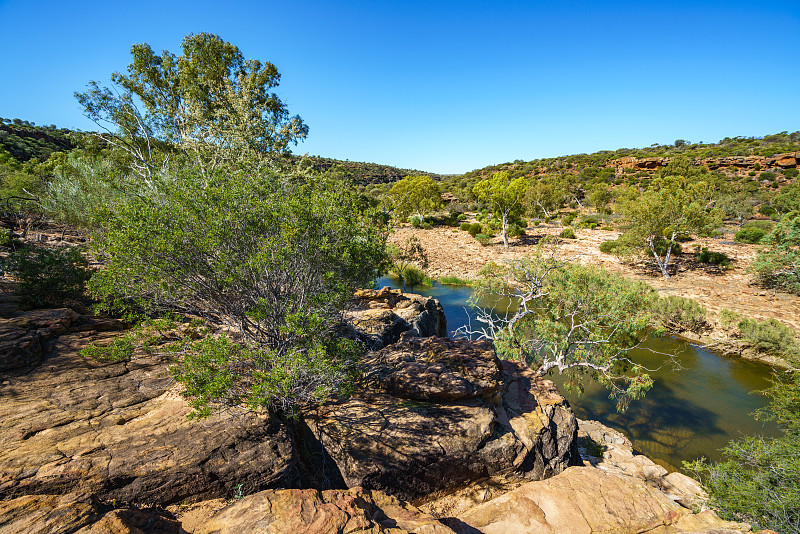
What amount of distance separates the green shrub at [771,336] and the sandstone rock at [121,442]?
23591 millimetres

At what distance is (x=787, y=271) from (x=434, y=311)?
76.3 feet

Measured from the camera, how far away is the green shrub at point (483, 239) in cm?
4137

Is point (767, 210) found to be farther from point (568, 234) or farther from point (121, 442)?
point (121, 442)

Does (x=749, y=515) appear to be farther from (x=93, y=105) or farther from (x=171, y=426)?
(x=93, y=105)

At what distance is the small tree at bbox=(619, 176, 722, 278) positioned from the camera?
2539cm

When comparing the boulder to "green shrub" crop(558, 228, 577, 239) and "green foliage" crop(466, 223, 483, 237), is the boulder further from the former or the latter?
"green foliage" crop(466, 223, 483, 237)

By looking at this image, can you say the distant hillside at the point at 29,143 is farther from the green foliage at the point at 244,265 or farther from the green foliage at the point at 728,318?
the green foliage at the point at 728,318

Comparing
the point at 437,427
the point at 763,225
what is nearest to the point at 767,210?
the point at 763,225

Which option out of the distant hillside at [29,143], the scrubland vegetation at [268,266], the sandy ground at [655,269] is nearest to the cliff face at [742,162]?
the sandy ground at [655,269]

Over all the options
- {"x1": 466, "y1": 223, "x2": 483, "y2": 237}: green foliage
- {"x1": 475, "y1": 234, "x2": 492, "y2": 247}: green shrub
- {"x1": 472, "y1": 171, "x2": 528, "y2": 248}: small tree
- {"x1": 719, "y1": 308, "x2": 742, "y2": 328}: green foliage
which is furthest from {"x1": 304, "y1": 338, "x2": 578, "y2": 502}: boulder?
{"x1": 466, "y1": 223, "x2": 483, "y2": 237}: green foliage

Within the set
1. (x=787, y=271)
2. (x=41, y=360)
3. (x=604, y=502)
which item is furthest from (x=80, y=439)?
(x=787, y=271)

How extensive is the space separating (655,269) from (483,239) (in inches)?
715

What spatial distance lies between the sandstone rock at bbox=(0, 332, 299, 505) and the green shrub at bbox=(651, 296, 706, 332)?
22.8 m

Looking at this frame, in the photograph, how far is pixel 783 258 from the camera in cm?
2067
